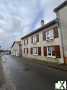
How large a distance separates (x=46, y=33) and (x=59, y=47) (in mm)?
5139

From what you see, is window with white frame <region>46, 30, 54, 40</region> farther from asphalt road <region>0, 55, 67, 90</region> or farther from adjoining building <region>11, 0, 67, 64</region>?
asphalt road <region>0, 55, 67, 90</region>

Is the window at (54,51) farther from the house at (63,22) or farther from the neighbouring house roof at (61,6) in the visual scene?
the neighbouring house roof at (61,6)

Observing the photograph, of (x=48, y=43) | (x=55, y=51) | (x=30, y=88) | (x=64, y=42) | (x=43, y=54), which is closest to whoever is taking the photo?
(x=30, y=88)

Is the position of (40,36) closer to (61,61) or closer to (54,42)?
(54,42)

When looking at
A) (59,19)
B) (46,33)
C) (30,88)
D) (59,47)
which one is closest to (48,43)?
(46,33)

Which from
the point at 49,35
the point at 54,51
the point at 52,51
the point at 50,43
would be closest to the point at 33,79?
the point at 54,51

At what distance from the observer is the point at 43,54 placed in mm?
25625

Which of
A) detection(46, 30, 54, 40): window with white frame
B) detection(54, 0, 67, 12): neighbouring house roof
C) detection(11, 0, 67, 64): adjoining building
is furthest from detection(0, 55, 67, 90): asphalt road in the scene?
detection(54, 0, 67, 12): neighbouring house roof

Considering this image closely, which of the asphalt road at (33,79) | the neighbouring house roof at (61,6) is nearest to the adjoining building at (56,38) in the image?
the neighbouring house roof at (61,6)

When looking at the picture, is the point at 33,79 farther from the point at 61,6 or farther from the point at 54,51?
the point at 61,6

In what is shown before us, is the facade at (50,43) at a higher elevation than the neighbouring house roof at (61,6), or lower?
lower

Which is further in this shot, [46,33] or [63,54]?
[46,33]

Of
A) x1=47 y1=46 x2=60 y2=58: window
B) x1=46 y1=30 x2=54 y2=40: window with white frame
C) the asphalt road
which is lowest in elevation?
the asphalt road

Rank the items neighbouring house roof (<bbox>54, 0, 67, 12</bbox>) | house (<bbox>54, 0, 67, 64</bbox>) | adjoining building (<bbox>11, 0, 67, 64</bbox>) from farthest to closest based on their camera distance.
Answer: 1. adjoining building (<bbox>11, 0, 67, 64</bbox>)
2. house (<bbox>54, 0, 67, 64</bbox>)
3. neighbouring house roof (<bbox>54, 0, 67, 12</bbox>)
